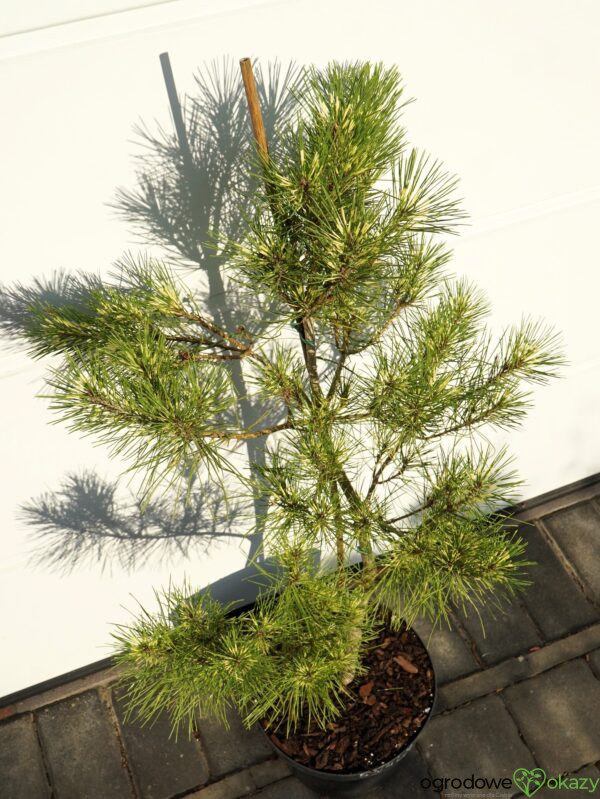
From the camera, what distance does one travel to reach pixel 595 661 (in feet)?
6.26

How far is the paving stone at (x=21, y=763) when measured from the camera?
1780 mm

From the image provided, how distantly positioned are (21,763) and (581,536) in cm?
160

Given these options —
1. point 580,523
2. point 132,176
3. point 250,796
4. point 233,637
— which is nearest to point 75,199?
point 132,176

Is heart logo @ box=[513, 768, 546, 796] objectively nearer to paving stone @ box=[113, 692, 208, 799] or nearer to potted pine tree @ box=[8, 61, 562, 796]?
potted pine tree @ box=[8, 61, 562, 796]

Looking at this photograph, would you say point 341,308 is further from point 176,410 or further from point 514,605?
point 514,605

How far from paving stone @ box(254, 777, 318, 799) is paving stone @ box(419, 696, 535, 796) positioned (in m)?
0.29

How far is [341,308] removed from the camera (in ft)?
3.31

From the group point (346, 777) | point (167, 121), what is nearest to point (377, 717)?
point (346, 777)

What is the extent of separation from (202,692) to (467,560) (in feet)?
1.75

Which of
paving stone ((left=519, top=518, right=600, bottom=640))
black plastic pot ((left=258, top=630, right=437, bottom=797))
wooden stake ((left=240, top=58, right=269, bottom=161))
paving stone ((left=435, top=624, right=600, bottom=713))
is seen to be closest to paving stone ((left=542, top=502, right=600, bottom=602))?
paving stone ((left=519, top=518, right=600, bottom=640))

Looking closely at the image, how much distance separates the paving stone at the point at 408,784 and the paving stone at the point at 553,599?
1.61 ft

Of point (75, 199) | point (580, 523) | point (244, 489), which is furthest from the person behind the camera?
point (580, 523)

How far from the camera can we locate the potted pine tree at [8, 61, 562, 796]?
952 mm

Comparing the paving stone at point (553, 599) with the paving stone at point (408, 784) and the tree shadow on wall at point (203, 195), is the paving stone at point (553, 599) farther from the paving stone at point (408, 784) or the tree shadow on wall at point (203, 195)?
the tree shadow on wall at point (203, 195)
